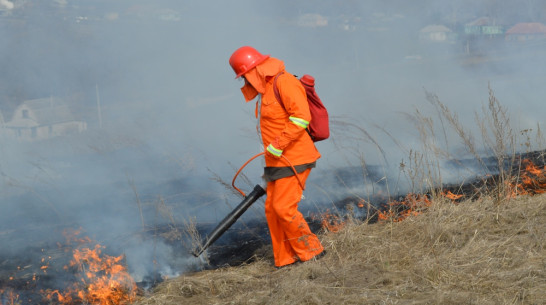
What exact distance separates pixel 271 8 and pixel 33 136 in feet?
12.0

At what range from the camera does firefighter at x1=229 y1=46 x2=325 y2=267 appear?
3.29 m

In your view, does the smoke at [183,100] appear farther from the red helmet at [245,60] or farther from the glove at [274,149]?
the red helmet at [245,60]

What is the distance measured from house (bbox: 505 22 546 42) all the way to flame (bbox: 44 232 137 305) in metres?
9.72

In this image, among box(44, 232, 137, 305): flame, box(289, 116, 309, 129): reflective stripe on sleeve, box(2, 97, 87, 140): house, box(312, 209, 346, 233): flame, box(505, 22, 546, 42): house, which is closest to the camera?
box(289, 116, 309, 129): reflective stripe on sleeve

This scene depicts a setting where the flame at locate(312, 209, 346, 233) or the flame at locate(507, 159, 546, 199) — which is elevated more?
the flame at locate(507, 159, 546, 199)

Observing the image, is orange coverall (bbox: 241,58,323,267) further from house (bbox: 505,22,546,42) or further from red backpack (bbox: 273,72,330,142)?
house (bbox: 505,22,546,42)

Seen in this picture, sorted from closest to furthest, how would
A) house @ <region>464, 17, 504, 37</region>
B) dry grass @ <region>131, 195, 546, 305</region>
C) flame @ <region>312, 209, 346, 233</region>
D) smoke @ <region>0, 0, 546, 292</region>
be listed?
dry grass @ <region>131, 195, 546, 305</region> < flame @ <region>312, 209, 346, 233</region> < smoke @ <region>0, 0, 546, 292</region> < house @ <region>464, 17, 504, 37</region>

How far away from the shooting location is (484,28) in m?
11.0

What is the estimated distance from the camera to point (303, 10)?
27.6ft

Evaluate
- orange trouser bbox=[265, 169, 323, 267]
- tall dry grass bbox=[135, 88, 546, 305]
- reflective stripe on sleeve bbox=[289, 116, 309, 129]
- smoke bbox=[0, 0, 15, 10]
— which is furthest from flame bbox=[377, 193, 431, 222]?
smoke bbox=[0, 0, 15, 10]

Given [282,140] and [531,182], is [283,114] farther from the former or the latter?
[531,182]

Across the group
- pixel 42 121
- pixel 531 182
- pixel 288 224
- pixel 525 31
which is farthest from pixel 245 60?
pixel 525 31

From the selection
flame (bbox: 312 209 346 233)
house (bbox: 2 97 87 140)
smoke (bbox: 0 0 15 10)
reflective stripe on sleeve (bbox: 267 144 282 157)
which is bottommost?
flame (bbox: 312 209 346 233)

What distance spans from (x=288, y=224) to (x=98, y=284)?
1365 millimetres
